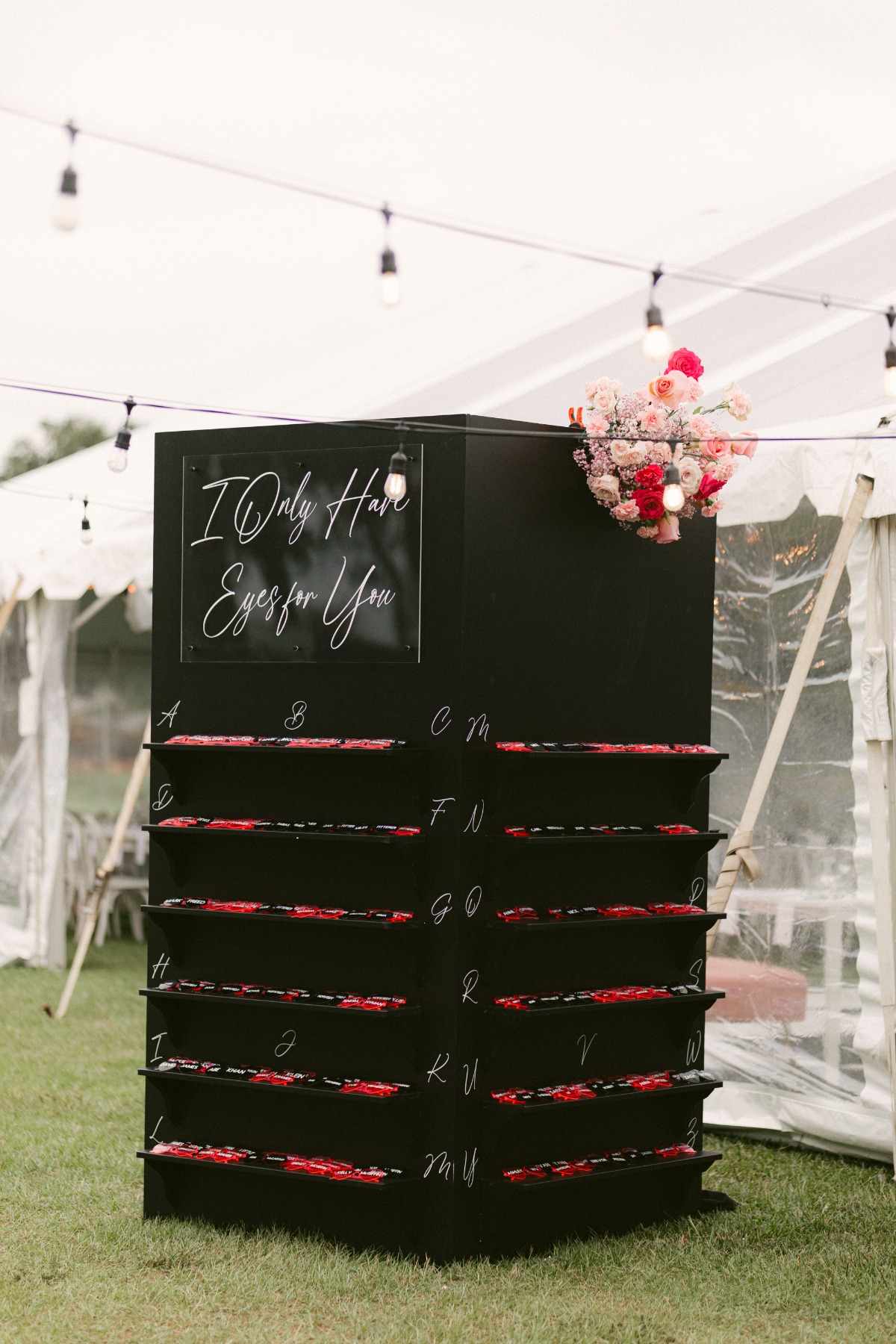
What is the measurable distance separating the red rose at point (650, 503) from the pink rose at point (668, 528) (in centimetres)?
5

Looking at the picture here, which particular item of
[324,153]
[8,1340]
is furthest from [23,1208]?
[324,153]

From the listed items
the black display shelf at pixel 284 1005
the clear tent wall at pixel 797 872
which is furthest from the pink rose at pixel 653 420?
the black display shelf at pixel 284 1005

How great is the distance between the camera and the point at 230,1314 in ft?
14.0

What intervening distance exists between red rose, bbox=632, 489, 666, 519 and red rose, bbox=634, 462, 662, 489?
0.03 ft

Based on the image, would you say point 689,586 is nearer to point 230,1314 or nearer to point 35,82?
point 230,1314

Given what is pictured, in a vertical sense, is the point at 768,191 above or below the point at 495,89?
below

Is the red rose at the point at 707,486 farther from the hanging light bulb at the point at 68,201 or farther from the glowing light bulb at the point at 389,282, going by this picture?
the hanging light bulb at the point at 68,201

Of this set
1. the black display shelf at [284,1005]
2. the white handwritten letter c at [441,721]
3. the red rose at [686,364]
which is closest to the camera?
the black display shelf at [284,1005]

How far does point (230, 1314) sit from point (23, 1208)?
124 cm

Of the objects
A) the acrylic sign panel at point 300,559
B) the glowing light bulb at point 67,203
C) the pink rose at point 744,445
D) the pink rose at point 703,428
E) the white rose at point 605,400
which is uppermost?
the glowing light bulb at point 67,203

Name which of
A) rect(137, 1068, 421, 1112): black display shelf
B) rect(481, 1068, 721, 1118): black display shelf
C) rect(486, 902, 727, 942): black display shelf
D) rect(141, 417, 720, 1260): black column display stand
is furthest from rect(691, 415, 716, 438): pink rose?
rect(137, 1068, 421, 1112): black display shelf

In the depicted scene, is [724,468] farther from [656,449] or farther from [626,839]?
[626,839]

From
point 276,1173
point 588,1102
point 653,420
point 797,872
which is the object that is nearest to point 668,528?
point 653,420

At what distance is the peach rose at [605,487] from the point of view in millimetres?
4871
